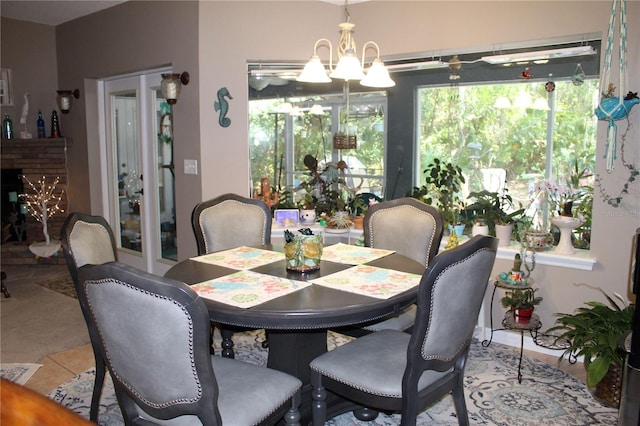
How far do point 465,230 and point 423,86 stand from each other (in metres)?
1.71

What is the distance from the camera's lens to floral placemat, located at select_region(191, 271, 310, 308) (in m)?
2.06

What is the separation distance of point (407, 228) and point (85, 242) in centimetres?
179

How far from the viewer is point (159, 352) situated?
Result: 5.30 feet

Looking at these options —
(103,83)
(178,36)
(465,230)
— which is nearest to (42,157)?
(103,83)

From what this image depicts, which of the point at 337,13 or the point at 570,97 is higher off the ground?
the point at 337,13

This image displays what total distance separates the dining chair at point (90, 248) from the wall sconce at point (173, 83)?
6.37ft

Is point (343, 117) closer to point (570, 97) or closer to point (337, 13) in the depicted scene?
point (337, 13)

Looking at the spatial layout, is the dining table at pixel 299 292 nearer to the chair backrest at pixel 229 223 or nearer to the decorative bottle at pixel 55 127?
the chair backrest at pixel 229 223

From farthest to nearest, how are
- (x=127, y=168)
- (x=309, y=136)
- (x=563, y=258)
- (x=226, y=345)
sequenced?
(x=127, y=168), (x=309, y=136), (x=563, y=258), (x=226, y=345)

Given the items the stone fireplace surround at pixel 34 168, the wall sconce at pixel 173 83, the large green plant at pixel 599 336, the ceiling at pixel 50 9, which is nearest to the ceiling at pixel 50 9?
the ceiling at pixel 50 9

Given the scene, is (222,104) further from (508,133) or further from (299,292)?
(508,133)

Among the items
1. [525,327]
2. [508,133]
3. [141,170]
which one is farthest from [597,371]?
[141,170]

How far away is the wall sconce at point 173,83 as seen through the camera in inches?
172

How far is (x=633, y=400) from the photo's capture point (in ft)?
6.23
